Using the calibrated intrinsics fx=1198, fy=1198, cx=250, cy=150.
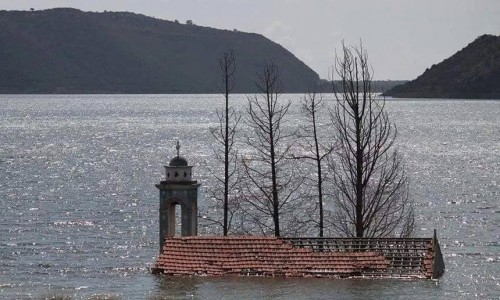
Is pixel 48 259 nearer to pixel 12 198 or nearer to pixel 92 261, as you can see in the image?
pixel 92 261

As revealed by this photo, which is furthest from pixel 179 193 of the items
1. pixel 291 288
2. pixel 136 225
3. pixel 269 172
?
pixel 136 225

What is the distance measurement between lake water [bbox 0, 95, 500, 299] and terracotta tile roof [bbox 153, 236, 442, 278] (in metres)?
0.55

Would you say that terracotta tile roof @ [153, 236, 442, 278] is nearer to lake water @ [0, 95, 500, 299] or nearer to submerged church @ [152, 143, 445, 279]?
submerged church @ [152, 143, 445, 279]

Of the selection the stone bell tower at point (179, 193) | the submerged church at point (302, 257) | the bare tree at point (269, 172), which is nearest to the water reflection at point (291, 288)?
the submerged church at point (302, 257)

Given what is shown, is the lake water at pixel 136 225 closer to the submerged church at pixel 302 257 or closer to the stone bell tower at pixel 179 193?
the submerged church at pixel 302 257

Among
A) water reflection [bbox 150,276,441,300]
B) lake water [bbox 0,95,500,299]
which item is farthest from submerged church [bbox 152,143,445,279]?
lake water [bbox 0,95,500,299]

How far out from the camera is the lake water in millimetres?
38188

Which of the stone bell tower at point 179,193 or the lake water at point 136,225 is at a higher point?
the stone bell tower at point 179,193

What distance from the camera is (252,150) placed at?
5340 inches

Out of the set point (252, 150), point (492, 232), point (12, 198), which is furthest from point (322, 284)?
point (252, 150)

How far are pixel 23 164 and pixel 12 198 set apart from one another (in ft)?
121

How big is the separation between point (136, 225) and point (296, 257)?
1286 inches

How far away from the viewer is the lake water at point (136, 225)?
38.2m

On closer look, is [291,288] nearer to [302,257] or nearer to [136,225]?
[302,257]
